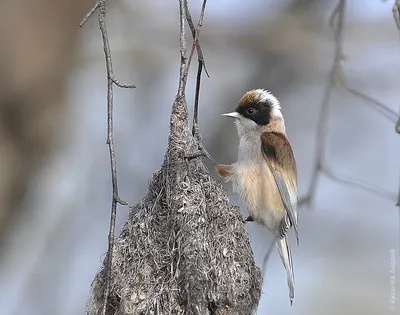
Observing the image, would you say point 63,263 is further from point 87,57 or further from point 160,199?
point 160,199

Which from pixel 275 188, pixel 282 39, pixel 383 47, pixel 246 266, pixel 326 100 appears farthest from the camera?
pixel 282 39

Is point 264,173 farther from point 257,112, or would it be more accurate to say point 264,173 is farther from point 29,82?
point 29,82

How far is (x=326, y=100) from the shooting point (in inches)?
118

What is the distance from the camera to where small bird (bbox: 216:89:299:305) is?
2662 millimetres

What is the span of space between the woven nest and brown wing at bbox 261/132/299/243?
18.1 inches

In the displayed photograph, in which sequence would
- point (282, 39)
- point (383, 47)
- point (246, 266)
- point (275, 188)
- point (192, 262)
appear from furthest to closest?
point (282, 39) < point (383, 47) < point (275, 188) < point (246, 266) < point (192, 262)

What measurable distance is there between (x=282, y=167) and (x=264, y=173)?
0.08 m

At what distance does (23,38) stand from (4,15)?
247mm

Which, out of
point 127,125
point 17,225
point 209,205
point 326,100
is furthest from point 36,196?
point 209,205

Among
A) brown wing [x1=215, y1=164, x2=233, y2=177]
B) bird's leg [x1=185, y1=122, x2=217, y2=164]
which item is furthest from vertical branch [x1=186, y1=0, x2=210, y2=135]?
brown wing [x1=215, y1=164, x2=233, y2=177]

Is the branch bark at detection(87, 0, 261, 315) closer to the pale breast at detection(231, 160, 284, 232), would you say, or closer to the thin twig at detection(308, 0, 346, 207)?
the pale breast at detection(231, 160, 284, 232)

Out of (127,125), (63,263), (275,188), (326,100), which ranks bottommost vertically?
(63,263)

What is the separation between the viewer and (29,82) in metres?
5.04

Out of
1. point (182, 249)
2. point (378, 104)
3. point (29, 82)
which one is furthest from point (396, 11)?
point (29, 82)
